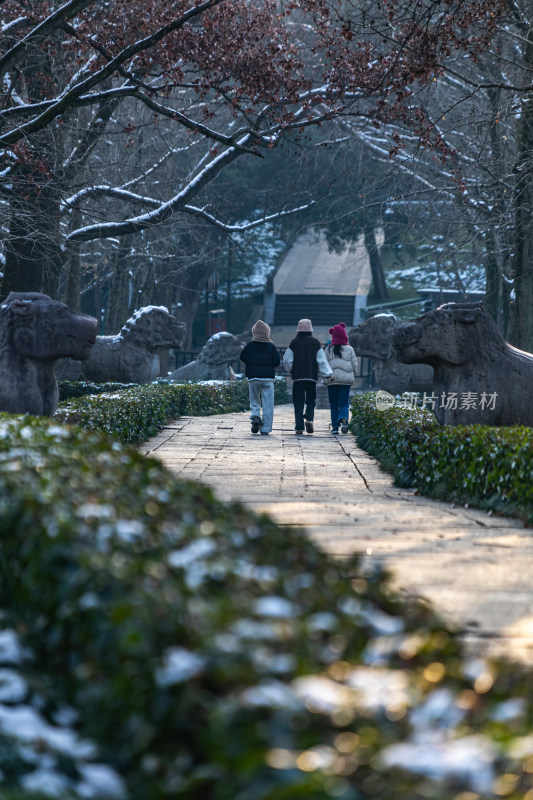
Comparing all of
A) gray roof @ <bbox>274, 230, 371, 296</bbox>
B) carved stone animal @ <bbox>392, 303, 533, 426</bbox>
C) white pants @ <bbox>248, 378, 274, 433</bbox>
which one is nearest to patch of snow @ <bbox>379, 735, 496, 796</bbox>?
carved stone animal @ <bbox>392, 303, 533, 426</bbox>

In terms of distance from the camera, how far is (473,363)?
1005 cm

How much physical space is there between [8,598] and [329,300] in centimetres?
4522

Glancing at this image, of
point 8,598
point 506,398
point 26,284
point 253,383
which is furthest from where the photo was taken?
point 26,284

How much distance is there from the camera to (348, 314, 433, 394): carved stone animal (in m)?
19.8

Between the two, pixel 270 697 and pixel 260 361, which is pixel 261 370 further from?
pixel 270 697

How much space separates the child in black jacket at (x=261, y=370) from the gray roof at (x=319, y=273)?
104ft

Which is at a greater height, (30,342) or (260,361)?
(30,342)

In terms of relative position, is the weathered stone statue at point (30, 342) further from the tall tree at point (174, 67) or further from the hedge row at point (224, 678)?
the hedge row at point (224, 678)

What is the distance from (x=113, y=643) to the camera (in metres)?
2.55

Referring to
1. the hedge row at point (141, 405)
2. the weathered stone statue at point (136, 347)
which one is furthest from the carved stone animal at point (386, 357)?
the weathered stone statue at point (136, 347)

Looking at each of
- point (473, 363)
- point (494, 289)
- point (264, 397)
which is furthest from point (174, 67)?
point (494, 289)

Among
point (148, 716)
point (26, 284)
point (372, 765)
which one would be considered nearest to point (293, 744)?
point (372, 765)

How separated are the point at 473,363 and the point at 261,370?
525 cm

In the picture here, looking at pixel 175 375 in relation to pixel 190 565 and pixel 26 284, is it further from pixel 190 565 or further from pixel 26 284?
pixel 190 565
